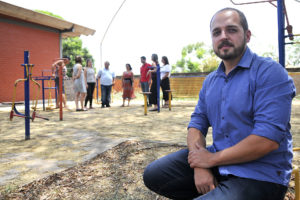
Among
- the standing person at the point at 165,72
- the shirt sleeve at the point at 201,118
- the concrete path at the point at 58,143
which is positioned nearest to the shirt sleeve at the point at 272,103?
the shirt sleeve at the point at 201,118

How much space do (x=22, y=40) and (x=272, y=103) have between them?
1199 centimetres

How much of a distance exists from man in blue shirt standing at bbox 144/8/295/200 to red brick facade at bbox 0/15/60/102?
10875 millimetres

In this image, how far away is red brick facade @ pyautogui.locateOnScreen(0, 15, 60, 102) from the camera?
34.9 ft

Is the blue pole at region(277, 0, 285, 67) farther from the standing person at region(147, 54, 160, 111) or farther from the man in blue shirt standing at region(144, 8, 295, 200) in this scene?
the standing person at region(147, 54, 160, 111)

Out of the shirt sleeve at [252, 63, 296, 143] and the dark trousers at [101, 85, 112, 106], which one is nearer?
the shirt sleeve at [252, 63, 296, 143]

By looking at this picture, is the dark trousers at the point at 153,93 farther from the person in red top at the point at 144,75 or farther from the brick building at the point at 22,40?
the brick building at the point at 22,40

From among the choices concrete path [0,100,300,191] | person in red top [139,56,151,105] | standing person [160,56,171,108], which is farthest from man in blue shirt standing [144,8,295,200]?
person in red top [139,56,151,105]

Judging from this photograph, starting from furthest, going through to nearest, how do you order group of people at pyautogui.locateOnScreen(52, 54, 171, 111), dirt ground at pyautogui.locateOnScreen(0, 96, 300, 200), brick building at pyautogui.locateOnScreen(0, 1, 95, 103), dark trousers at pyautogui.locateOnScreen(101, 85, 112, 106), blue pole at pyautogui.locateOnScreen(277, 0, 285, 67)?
brick building at pyautogui.locateOnScreen(0, 1, 95, 103), dark trousers at pyautogui.locateOnScreen(101, 85, 112, 106), group of people at pyautogui.locateOnScreen(52, 54, 171, 111), blue pole at pyautogui.locateOnScreen(277, 0, 285, 67), dirt ground at pyautogui.locateOnScreen(0, 96, 300, 200)

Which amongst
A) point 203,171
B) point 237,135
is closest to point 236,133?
point 237,135

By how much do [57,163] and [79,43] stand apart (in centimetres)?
3610

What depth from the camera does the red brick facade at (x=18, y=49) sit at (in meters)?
10.6

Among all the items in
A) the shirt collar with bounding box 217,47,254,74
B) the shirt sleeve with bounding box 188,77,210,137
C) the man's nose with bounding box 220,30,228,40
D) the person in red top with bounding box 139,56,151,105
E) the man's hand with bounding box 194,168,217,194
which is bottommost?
the man's hand with bounding box 194,168,217,194

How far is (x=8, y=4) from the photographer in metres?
9.43

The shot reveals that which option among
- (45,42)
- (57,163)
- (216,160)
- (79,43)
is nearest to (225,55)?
(216,160)
